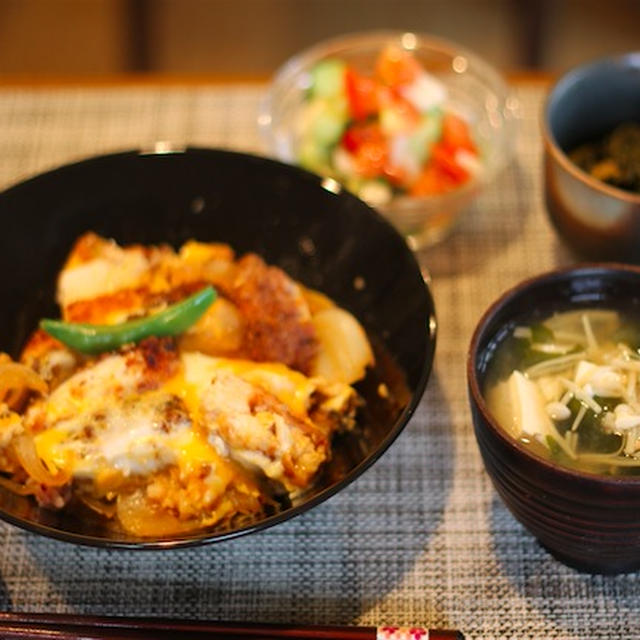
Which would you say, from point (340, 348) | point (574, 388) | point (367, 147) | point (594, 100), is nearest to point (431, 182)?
point (367, 147)

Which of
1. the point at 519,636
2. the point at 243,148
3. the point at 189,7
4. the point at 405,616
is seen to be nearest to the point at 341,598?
the point at 405,616

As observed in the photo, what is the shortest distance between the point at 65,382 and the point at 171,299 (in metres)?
0.26

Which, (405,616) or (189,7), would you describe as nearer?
(405,616)

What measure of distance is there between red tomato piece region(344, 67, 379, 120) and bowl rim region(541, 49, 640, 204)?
0.45 m

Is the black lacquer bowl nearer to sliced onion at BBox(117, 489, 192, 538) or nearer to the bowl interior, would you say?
sliced onion at BBox(117, 489, 192, 538)

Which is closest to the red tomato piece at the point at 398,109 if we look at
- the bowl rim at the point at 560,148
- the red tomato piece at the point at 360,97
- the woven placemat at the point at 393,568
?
the red tomato piece at the point at 360,97

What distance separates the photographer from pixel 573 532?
1.42 meters

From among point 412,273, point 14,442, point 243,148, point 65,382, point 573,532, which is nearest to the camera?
point 573,532

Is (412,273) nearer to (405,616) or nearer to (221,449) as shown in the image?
(221,449)

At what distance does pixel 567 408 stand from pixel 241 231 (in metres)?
0.84

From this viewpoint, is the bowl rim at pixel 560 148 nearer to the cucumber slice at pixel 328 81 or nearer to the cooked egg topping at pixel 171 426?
the cucumber slice at pixel 328 81

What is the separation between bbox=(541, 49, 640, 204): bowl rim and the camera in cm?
183

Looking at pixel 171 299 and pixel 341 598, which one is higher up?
pixel 171 299

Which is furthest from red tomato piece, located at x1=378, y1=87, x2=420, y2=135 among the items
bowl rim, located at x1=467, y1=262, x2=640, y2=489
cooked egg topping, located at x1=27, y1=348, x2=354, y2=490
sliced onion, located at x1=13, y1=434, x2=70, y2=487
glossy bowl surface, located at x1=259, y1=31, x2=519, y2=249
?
sliced onion, located at x1=13, y1=434, x2=70, y2=487
